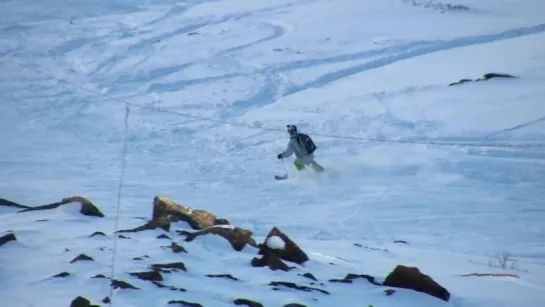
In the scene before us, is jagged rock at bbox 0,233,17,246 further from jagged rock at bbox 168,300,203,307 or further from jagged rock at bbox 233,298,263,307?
jagged rock at bbox 233,298,263,307

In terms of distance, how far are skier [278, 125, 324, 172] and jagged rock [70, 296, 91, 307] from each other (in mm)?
7051

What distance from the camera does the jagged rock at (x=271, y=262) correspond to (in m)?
6.49

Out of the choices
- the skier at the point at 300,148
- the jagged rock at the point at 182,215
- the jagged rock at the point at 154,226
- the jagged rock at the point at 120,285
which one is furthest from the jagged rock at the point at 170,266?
the skier at the point at 300,148

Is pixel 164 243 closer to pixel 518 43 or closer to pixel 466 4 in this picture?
pixel 518 43

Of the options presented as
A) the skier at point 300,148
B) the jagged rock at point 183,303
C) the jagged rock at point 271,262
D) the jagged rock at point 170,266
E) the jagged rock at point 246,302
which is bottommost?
the jagged rock at point 183,303

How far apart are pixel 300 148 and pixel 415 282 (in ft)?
20.4

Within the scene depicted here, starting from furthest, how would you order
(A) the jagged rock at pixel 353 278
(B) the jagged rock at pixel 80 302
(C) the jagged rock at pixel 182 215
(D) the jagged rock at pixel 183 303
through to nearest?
1. (C) the jagged rock at pixel 182 215
2. (A) the jagged rock at pixel 353 278
3. (D) the jagged rock at pixel 183 303
4. (B) the jagged rock at pixel 80 302

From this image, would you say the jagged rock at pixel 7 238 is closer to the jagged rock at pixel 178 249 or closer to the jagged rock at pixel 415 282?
the jagged rock at pixel 178 249

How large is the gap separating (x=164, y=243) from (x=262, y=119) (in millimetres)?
9287

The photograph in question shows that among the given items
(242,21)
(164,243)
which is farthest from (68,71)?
(164,243)

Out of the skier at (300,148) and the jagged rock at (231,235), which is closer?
the jagged rock at (231,235)

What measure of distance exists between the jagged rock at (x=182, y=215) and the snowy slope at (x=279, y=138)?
51cm

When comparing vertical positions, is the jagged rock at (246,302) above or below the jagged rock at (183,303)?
above

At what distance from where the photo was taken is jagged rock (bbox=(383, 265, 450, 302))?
241 inches
